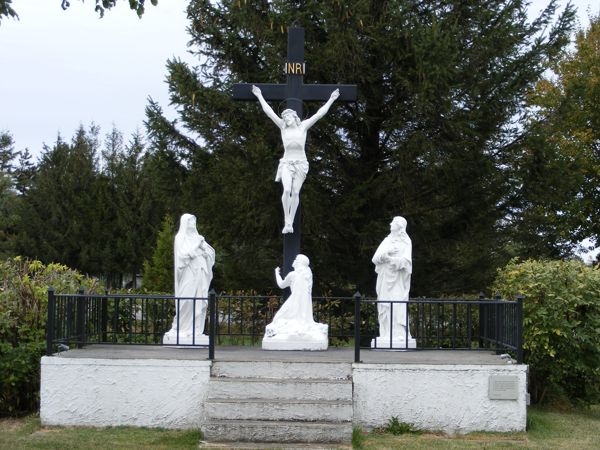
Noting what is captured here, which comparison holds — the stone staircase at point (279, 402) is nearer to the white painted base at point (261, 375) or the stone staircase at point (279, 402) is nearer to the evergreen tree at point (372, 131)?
the white painted base at point (261, 375)

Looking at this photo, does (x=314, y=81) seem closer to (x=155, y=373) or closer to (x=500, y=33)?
(x=500, y=33)

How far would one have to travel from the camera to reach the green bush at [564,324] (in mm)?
11680

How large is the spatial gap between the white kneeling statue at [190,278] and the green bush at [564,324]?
4703 millimetres

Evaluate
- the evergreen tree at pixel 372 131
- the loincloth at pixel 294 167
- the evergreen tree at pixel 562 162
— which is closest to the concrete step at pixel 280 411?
the loincloth at pixel 294 167

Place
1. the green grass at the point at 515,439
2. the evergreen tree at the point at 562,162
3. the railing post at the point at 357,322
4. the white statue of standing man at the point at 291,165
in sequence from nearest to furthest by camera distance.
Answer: the green grass at the point at 515,439
the railing post at the point at 357,322
the white statue of standing man at the point at 291,165
the evergreen tree at the point at 562,162

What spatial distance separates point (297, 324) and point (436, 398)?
235 centimetres

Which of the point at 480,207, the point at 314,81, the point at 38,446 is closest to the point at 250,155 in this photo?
the point at 314,81

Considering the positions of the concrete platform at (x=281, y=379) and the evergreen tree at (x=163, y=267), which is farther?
the evergreen tree at (x=163, y=267)

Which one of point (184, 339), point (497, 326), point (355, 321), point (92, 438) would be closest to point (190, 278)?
point (184, 339)

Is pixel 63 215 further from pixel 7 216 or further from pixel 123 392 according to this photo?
pixel 123 392

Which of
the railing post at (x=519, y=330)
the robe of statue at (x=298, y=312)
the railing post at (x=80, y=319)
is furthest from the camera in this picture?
the robe of statue at (x=298, y=312)

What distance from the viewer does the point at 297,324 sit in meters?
11.3

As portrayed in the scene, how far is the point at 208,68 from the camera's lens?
19.9m

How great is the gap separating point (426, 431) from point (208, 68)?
12.5 m
